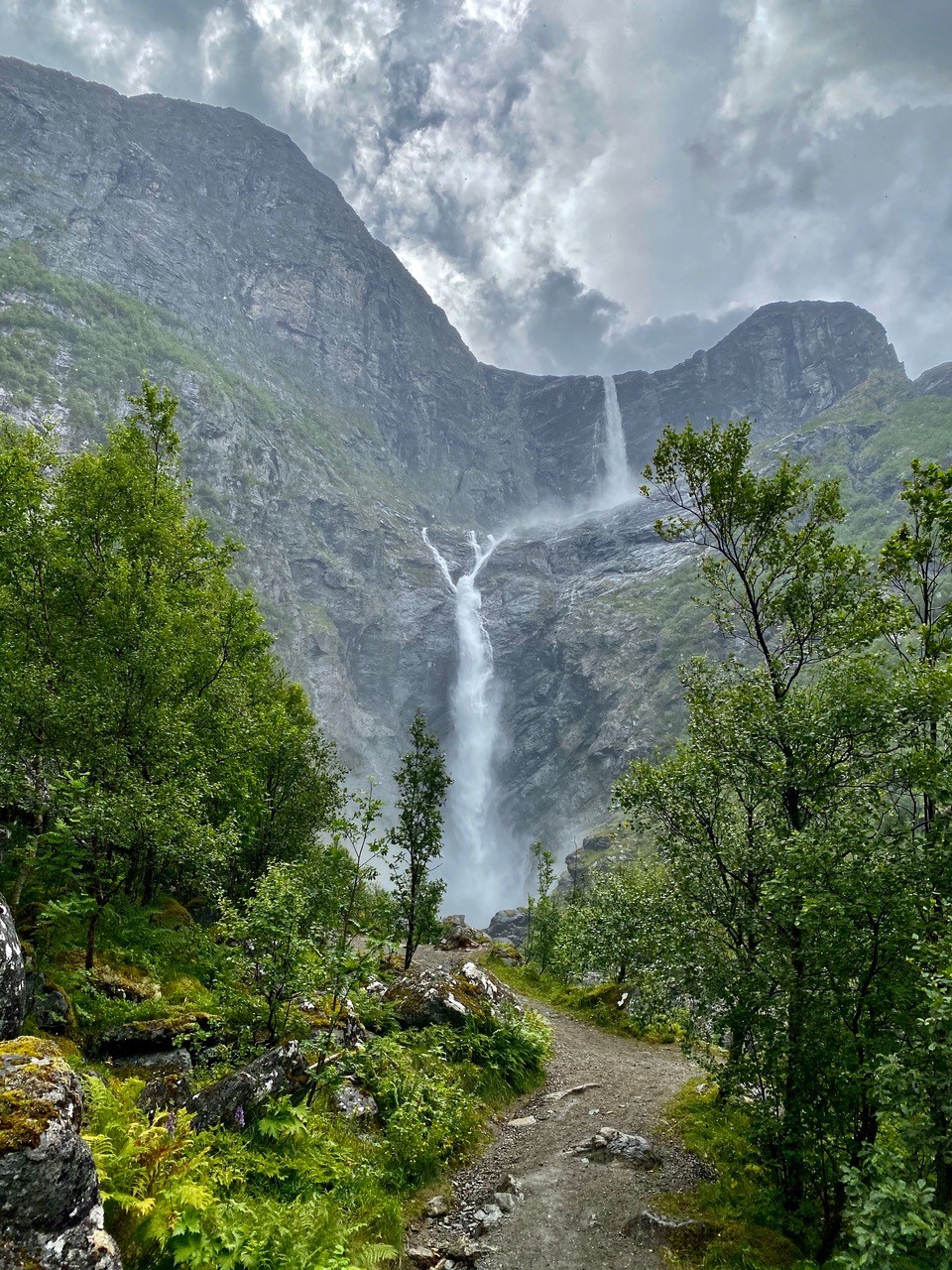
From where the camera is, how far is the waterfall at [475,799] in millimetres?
140375

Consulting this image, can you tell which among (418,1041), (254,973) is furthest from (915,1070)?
(418,1041)

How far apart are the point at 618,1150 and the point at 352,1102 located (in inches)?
215

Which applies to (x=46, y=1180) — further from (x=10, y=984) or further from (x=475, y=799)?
(x=475, y=799)

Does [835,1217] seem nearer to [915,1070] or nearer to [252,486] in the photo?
[915,1070]

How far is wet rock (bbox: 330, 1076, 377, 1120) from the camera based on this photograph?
10.3 metres

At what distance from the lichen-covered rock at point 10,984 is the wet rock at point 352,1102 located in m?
6.21

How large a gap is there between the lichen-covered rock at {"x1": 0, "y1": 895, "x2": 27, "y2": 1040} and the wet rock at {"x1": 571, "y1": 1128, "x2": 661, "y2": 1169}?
10.8 meters

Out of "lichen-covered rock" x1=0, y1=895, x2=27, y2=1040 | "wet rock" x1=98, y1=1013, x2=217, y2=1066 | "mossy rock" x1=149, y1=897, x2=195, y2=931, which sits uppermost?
"lichen-covered rock" x1=0, y1=895, x2=27, y2=1040

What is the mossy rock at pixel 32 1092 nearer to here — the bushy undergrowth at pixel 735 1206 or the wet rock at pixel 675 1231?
the bushy undergrowth at pixel 735 1206

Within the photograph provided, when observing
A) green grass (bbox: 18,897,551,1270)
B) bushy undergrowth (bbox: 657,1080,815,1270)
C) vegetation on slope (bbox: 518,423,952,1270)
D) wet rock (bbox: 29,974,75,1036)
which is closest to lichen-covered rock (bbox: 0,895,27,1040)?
green grass (bbox: 18,897,551,1270)

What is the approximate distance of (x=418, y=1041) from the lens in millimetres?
14336

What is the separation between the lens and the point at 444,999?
16062 millimetres

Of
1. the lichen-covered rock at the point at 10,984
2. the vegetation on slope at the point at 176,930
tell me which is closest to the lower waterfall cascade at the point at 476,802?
the vegetation on slope at the point at 176,930

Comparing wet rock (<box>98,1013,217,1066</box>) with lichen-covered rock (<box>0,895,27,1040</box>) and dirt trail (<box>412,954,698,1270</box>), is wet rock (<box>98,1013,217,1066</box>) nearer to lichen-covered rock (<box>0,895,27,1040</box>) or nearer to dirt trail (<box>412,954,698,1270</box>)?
lichen-covered rock (<box>0,895,27,1040</box>)
